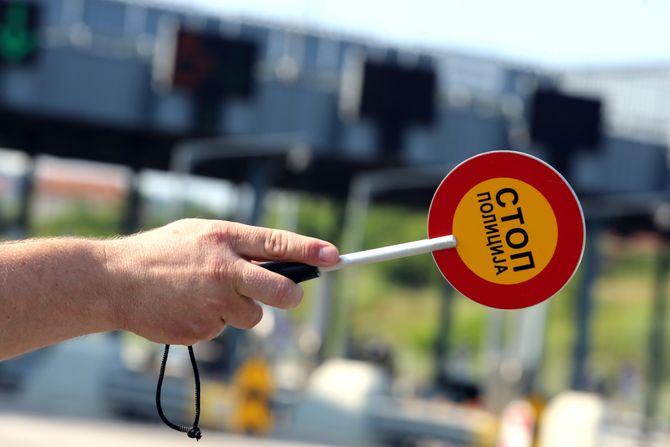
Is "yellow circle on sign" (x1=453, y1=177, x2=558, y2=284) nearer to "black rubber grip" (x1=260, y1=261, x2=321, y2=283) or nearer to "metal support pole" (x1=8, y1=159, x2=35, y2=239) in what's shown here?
"black rubber grip" (x1=260, y1=261, x2=321, y2=283)

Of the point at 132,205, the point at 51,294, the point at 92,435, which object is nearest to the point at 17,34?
the point at 92,435

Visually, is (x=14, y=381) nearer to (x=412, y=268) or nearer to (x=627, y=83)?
(x=627, y=83)

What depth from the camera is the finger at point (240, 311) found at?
217 cm

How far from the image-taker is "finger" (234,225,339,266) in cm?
217

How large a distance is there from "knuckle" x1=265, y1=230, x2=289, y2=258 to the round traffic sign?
8.2 inches

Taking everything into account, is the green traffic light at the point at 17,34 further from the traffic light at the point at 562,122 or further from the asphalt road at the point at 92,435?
the traffic light at the point at 562,122

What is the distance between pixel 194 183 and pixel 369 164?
10787 millimetres

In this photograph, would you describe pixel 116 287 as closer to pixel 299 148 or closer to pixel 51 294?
pixel 51 294

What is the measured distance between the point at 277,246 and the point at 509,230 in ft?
1.09

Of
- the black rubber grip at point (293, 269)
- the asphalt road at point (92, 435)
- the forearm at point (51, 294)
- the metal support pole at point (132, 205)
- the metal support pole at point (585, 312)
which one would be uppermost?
the metal support pole at point (132, 205)

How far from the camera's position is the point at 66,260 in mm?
2193

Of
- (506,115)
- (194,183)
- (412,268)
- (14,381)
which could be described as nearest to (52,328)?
(14,381)

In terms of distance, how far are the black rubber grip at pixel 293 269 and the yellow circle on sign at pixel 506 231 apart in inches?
8.4

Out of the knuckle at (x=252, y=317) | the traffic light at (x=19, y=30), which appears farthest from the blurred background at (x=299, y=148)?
the knuckle at (x=252, y=317)
